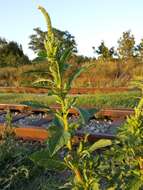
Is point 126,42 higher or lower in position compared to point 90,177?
higher

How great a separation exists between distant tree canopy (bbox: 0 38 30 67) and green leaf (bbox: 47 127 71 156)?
35.4 meters

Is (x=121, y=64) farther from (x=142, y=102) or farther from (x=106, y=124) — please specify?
(x=142, y=102)

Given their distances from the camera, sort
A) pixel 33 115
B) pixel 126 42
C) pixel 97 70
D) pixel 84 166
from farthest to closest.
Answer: pixel 126 42
pixel 97 70
pixel 33 115
pixel 84 166

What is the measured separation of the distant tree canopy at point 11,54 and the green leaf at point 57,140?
35.4m

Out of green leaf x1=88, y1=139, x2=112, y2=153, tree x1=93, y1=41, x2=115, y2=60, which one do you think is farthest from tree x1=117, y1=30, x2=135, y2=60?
green leaf x1=88, y1=139, x2=112, y2=153

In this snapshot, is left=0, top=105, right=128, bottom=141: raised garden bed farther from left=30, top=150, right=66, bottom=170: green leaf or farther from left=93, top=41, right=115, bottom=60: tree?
left=93, top=41, right=115, bottom=60: tree

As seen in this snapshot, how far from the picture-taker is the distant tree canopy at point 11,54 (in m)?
38.0

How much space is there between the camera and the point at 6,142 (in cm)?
506

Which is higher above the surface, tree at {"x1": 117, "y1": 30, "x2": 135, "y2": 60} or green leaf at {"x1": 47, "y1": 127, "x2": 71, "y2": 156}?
tree at {"x1": 117, "y1": 30, "x2": 135, "y2": 60}

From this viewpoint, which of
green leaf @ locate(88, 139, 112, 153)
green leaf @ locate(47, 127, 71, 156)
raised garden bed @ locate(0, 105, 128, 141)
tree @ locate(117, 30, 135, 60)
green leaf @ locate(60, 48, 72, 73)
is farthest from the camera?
tree @ locate(117, 30, 135, 60)

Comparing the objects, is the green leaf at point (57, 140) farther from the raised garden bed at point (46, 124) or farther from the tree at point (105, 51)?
the tree at point (105, 51)

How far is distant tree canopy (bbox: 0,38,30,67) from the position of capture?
1495 inches

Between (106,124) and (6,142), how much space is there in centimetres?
286

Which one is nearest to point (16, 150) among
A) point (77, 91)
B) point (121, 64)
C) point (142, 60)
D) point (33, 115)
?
point (33, 115)
